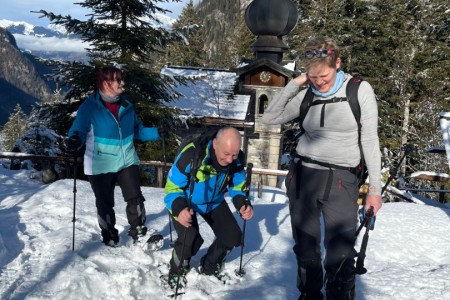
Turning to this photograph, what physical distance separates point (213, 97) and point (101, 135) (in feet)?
51.7

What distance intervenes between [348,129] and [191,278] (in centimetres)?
219

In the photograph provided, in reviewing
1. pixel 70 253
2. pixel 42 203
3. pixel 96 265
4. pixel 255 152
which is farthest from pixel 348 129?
pixel 255 152

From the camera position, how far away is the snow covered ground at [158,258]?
365cm

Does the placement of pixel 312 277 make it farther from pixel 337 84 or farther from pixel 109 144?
pixel 109 144

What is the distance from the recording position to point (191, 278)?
399 centimetres

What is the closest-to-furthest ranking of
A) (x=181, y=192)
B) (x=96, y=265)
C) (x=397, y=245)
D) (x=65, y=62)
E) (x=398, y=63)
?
(x=181, y=192) < (x=96, y=265) < (x=397, y=245) < (x=65, y=62) < (x=398, y=63)

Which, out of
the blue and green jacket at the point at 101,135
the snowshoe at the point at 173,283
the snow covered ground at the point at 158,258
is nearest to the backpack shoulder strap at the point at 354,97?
the snow covered ground at the point at 158,258

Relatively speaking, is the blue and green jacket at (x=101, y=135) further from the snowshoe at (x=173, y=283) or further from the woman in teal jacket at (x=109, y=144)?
the snowshoe at (x=173, y=283)

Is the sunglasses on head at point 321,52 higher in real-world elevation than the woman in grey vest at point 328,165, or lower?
higher

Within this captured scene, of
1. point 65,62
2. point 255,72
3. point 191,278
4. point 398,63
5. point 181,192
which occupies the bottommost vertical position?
Result: point 191,278

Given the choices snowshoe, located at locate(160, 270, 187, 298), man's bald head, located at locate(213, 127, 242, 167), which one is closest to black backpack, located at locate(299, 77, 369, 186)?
man's bald head, located at locate(213, 127, 242, 167)

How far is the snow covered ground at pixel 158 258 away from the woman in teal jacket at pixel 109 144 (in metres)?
0.39

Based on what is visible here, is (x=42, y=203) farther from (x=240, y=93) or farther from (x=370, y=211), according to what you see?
(x=240, y=93)

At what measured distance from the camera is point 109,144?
431 cm
